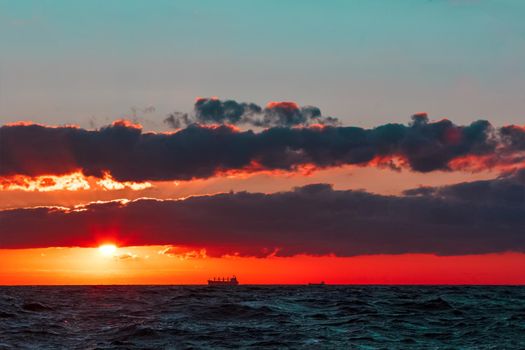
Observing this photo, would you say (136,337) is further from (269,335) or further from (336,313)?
(336,313)

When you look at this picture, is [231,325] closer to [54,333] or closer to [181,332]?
[181,332]

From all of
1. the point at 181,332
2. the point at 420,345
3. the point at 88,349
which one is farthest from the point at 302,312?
the point at 88,349

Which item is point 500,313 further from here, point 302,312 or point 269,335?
point 269,335

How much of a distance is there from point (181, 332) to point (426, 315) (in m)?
26.7

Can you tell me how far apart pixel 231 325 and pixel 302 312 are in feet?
49.6

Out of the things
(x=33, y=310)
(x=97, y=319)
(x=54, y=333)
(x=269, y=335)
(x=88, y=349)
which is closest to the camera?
(x=88, y=349)

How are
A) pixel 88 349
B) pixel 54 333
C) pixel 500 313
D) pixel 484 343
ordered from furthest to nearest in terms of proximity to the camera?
pixel 500 313, pixel 54 333, pixel 484 343, pixel 88 349

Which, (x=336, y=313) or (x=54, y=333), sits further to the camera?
(x=336, y=313)

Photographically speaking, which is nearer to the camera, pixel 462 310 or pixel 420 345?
pixel 420 345

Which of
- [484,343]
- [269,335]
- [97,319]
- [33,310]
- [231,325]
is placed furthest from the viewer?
[33,310]

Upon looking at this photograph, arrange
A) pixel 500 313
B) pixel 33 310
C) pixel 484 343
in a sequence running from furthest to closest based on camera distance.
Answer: pixel 33 310 → pixel 500 313 → pixel 484 343

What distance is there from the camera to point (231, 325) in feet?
193

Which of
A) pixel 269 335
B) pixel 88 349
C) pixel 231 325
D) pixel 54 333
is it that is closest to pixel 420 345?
pixel 269 335

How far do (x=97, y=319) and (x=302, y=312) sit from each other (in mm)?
20384
